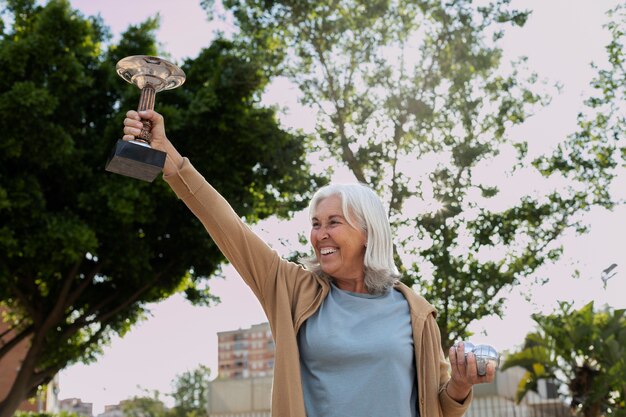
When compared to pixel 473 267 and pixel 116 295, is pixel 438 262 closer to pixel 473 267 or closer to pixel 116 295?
pixel 473 267

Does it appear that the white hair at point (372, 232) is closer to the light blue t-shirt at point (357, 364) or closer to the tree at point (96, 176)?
the light blue t-shirt at point (357, 364)

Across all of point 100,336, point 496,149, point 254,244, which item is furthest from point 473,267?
point 254,244

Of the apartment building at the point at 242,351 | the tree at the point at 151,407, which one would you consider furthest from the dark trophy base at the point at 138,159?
the apartment building at the point at 242,351

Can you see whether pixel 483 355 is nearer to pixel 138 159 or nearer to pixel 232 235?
pixel 232 235

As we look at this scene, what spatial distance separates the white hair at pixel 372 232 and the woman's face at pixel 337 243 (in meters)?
0.02

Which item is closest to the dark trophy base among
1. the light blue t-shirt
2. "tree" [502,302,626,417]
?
the light blue t-shirt

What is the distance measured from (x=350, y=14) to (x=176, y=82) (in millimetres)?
12260

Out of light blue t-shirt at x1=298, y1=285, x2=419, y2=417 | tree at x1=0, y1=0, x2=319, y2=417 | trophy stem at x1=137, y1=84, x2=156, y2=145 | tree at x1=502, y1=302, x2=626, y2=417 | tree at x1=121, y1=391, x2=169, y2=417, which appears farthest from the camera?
tree at x1=121, y1=391, x2=169, y2=417

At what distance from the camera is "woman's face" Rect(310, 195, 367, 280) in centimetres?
272

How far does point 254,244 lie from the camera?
8.71 ft

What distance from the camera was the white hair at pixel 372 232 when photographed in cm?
272

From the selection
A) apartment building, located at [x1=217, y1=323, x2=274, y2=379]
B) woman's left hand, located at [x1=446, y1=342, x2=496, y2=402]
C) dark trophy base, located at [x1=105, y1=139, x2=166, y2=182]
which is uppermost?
apartment building, located at [x1=217, y1=323, x2=274, y2=379]

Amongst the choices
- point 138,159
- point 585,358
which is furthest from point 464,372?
point 585,358

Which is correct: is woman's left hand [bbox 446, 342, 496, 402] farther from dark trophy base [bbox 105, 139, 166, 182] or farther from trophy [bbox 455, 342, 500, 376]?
dark trophy base [bbox 105, 139, 166, 182]
